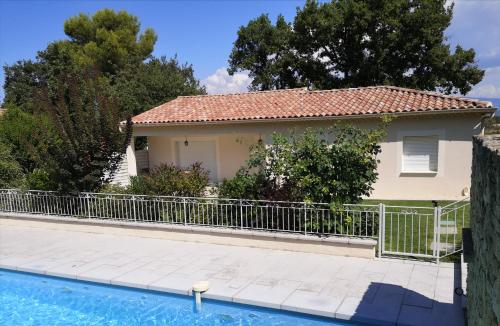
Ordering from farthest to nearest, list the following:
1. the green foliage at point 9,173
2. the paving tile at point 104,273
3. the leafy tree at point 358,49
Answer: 1. the leafy tree at point 358,49
2. the green foliage at point 9,173
3. the paving tile at point 104,273

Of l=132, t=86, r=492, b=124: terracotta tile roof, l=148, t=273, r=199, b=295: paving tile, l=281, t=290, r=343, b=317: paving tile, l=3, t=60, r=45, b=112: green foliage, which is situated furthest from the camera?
l=3, t=60, r=45, b=112: green foliage

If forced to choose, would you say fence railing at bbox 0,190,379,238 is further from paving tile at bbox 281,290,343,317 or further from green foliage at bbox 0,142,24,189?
paving tile at bbox 281,290,343,317

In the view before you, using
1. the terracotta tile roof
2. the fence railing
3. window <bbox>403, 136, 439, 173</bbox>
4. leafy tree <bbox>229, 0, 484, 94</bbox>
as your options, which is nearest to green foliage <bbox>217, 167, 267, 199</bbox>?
the fence railing

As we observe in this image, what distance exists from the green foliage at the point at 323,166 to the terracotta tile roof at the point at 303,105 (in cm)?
687

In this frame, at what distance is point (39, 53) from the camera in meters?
32.7

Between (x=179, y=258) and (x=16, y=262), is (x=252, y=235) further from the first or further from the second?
(x=16, y=262)

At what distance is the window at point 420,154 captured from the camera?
1472cm

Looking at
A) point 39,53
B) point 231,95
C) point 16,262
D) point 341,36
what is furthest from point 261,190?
point 39,53

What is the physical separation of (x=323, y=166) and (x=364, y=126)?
771cm

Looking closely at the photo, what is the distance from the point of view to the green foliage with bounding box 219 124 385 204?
8391mm

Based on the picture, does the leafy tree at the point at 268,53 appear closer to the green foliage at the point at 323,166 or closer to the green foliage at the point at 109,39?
the green foliage at the point at 109,39

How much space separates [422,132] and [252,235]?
893cm

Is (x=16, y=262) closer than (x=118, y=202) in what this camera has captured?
Yes

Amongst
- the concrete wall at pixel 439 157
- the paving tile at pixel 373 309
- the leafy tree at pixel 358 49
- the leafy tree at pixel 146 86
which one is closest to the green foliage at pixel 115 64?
the leafy tree at pixel 146 86
